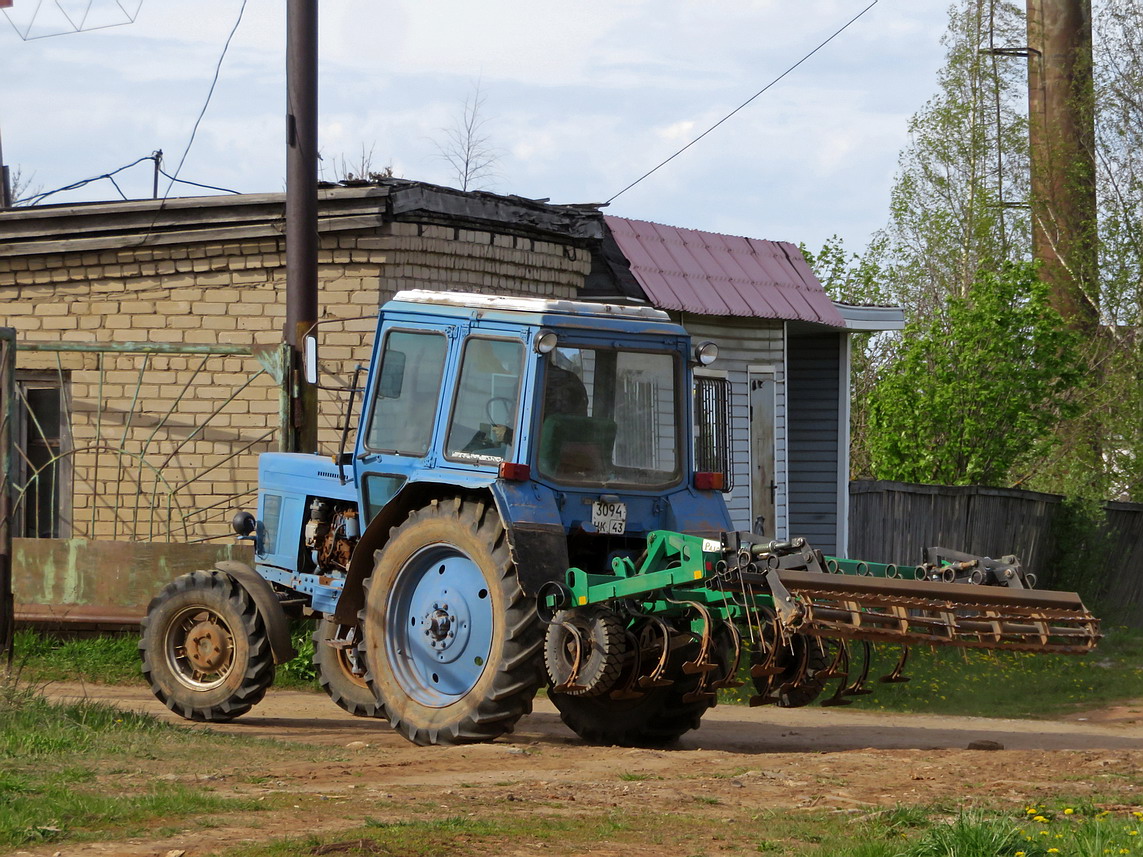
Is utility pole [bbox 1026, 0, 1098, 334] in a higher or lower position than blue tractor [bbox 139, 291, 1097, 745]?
higher

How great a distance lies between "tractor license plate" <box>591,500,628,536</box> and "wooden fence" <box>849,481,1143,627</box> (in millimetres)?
10412

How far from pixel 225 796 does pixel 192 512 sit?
6.83 m

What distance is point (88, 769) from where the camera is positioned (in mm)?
7449

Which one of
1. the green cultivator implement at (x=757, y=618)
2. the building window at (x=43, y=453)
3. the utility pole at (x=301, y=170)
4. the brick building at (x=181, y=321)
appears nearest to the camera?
the green cultivator implement at (x=757, y=618)

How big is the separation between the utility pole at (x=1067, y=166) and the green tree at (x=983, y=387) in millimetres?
4730

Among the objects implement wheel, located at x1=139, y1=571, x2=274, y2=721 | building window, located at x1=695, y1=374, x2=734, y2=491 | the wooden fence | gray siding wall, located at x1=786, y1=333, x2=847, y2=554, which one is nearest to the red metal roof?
gray siding wall, located at x1=786, y1=333, x2=847, y2=554

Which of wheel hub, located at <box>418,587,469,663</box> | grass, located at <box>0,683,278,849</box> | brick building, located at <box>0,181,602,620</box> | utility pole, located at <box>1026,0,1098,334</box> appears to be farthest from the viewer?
utility pole, located at <box>1026,0,1098,334</box>

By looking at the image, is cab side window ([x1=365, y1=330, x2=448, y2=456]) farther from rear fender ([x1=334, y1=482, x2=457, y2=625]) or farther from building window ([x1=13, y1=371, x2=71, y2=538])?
building window ([x1=13, y1=371, x2=71, y2=538])

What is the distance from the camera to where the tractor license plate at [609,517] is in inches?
367

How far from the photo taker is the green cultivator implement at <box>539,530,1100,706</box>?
27.5 ft

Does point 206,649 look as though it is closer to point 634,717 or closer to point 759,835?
point 634,717

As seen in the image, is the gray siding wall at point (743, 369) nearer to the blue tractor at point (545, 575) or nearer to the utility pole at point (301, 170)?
the utility pole at point (301, 170)

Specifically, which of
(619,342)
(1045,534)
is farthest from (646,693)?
(1045,534)

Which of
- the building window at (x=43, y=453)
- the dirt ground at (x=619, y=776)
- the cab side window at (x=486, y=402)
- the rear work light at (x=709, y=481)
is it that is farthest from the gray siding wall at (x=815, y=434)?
the cab side window at (x=486, y=402)
